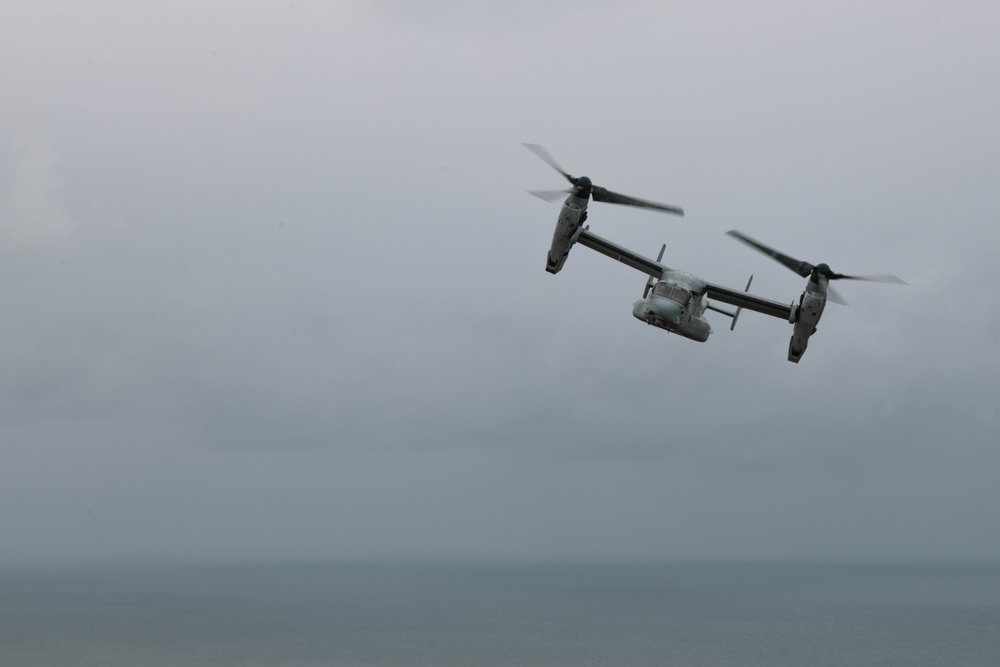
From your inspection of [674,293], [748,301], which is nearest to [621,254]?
[674,293]

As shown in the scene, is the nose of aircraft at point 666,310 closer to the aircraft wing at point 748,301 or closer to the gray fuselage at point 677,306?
the gray fuselage at point 677,306

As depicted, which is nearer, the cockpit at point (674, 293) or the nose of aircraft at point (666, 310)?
the nose of aircraft at point (666, 310)

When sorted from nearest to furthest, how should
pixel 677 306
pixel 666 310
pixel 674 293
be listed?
pixel 666 310
pixel 677 306
pixel 674 293

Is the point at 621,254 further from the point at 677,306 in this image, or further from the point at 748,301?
the point at 748,301

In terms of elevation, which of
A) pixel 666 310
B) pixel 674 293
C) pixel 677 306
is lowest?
pixel 666 310

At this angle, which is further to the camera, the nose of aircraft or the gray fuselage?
the gray fuselage

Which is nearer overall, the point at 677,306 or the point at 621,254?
the point at 677,306

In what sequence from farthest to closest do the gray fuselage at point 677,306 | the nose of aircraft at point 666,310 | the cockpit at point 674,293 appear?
the cockpit at point 674,293 → the gray fuselage at point 677,306 → the nose of aircraft at point 666,310

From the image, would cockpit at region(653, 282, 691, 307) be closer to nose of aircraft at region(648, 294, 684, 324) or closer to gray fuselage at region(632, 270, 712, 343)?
gray fuselage at region(632, 270, 712, 343)
